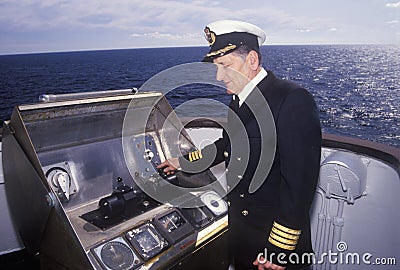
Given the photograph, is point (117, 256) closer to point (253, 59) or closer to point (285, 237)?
point (285, 237)

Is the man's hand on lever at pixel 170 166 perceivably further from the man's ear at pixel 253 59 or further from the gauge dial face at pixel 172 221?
the man's ear at pixel 253 59

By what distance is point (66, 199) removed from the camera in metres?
2.16

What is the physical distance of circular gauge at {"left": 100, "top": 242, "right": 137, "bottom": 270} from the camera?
1.59 metres

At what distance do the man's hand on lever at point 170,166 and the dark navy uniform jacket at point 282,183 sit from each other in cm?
57

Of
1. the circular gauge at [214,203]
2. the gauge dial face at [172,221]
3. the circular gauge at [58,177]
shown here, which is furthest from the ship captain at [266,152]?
the circular gauge at [58,177]

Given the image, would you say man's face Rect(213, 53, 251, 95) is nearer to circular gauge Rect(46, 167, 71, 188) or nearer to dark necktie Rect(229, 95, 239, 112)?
dark necktie Rect(229, 95, 239, 112)

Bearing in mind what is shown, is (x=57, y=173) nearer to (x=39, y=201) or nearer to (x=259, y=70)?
(x=39, y=201)

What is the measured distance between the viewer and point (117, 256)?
1640mm

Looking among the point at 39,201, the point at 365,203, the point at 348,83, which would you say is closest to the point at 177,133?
the point at 39,201

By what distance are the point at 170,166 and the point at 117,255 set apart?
0.90m

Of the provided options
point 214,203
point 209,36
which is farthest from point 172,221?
point 209,36

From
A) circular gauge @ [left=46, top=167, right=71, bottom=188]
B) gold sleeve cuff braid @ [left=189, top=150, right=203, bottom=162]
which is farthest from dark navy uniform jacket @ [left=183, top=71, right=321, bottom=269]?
circular gauge @ [left=46, top=167, right=71, bottom=188]

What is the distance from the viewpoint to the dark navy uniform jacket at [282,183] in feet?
4.93

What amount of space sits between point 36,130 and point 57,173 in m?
0.31
